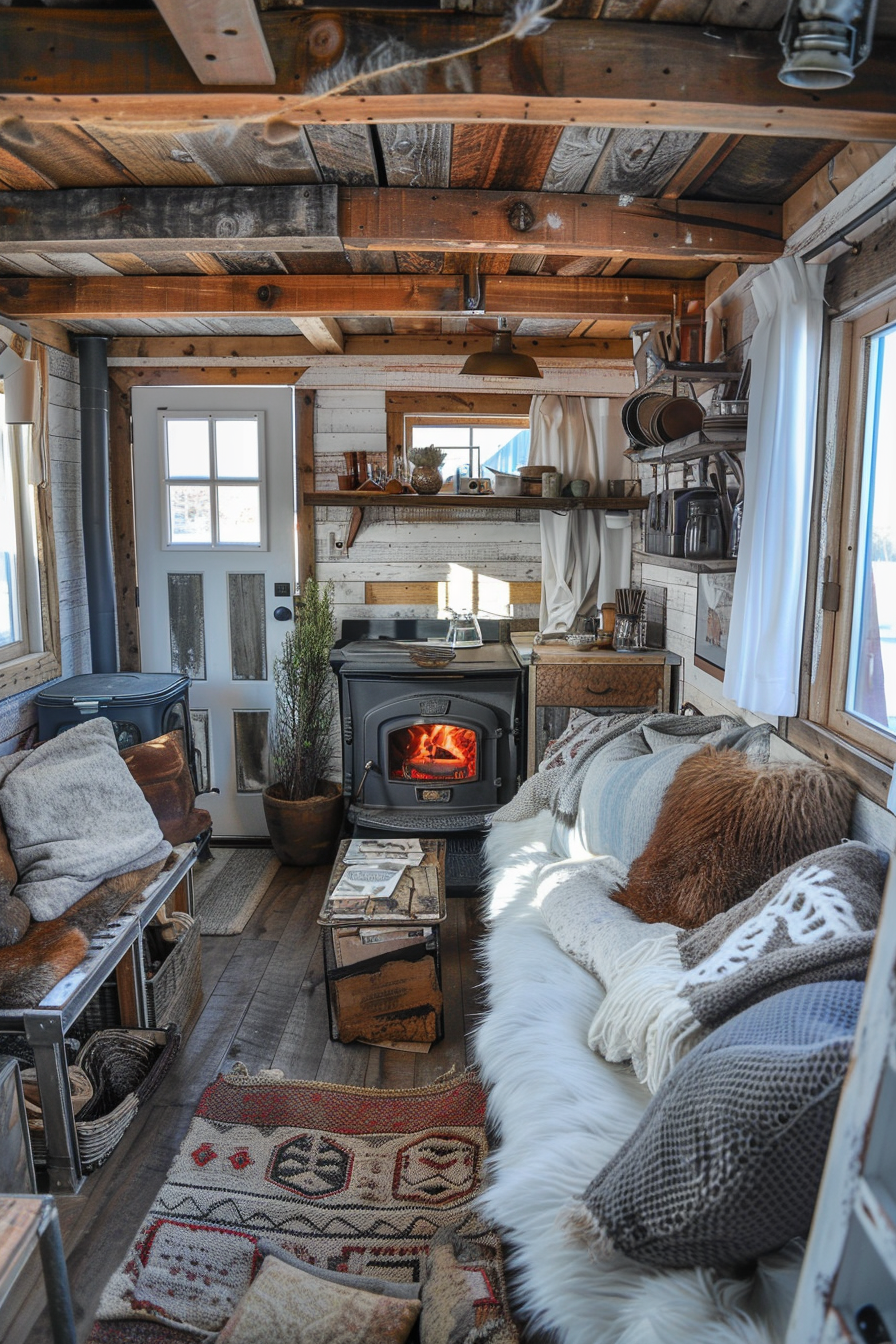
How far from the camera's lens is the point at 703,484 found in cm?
297

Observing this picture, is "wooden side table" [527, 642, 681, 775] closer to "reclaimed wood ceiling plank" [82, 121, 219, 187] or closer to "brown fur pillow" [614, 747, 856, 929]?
"brown fur pillow" [614, 747, 856, 929]

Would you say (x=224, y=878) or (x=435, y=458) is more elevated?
(x=435, y=458)

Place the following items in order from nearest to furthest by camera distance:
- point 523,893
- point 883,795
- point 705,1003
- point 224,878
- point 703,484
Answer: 1. point 705,1003
2. point 883,795
3. point 523,893
4. point 703,484
5. point 224,878

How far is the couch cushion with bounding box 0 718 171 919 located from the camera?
7.95 feet

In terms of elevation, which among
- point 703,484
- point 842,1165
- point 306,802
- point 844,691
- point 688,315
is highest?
point 688,315

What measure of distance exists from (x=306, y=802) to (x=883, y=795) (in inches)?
105

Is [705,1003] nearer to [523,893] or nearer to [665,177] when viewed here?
[523,893]

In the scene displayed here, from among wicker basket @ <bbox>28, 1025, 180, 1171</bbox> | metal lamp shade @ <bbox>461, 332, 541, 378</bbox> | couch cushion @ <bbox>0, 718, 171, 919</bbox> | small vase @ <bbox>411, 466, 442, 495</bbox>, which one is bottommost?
wicker basket @ <bbox>28, 1025, 180, 1171</bbox>

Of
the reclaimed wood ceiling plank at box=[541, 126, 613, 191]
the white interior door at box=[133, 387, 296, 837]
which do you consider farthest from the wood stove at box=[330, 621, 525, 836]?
the reclaimed wood ceiling plank at box=[541, 126, 613, 191]

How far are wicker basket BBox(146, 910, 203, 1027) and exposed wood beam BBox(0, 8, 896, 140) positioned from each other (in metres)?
2.07

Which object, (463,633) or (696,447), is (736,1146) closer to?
(696,447)

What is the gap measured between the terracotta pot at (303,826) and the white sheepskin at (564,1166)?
180 centimetres

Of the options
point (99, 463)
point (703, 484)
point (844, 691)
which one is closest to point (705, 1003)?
point (844, 691)

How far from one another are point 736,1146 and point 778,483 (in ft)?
5.35
